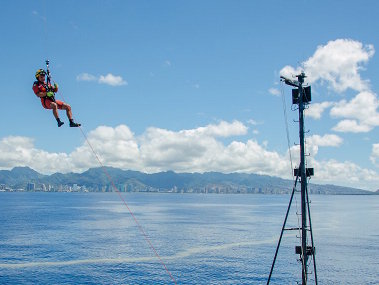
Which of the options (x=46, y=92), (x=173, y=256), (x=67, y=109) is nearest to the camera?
(x=46, y=92)

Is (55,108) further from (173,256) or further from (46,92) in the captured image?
(173,256)

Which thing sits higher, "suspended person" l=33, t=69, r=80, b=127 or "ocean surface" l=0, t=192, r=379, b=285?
"suspended person" l=33, t=69, r=80, b=127

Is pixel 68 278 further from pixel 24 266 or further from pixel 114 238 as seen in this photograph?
pixel 114 238

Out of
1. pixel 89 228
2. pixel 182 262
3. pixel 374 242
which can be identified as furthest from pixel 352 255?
pixel 89 228

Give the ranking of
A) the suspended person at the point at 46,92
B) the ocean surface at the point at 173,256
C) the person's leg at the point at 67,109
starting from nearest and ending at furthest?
1. the suspended person at the point at 46,92
2. the person's leg at the point at 67,109
3. the ocean surface at the point at 173,256

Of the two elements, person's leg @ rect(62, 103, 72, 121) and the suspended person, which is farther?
person's leg @ rect(62, 103, 72, 121)

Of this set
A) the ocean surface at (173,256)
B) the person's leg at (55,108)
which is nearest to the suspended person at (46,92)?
the person's leg at (55,108)

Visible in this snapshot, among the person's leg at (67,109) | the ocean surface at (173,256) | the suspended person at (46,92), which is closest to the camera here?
the suspended person at (46,92)

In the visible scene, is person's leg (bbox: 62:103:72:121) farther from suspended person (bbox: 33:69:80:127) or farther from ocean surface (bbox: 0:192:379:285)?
ocean surface (bbox: 0:192:379:285)

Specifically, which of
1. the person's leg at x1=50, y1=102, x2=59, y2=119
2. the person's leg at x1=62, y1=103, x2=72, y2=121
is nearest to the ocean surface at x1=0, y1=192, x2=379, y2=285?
the person's leg at x1=62, y1=103, x2=72, y2=121

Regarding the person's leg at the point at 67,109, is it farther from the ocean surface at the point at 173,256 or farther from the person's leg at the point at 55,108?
the ocean surface at the point at 173,256

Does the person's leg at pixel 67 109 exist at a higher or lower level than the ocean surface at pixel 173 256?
higher

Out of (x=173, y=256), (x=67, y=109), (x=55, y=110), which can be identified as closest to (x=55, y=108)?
(x=55, y=110)

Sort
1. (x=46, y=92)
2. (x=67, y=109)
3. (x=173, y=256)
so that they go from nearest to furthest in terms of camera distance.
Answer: (x=46, y=92) < (x=67, y=109) < (x=173, y=256)
